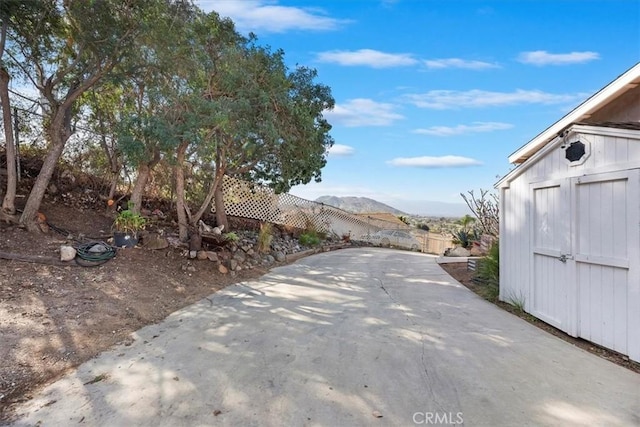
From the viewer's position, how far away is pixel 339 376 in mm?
2688

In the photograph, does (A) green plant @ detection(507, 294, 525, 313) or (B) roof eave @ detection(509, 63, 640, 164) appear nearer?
(B) roof eave @ detection(509, 63, 640, 164)

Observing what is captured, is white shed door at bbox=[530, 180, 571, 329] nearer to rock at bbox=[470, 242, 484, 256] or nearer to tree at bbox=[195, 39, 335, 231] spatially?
tree at bbox=[195, 39, 335, 231]

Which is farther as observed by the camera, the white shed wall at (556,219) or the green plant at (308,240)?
the green plant at (308,240)

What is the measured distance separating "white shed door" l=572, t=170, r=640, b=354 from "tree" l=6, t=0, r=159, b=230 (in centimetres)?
650

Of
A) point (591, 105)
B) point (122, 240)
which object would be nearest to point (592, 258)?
point (591, 105)

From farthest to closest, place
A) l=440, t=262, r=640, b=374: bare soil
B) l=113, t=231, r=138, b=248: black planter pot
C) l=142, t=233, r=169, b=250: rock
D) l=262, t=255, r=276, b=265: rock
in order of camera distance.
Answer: l=262, t=255, r=276, b=265: rock
l=142, t=233, r=169, b=250: rock
l=113, t=231, r=138, b=248: black planter pot
l=440, t=262, r=640, b=374: bare soil

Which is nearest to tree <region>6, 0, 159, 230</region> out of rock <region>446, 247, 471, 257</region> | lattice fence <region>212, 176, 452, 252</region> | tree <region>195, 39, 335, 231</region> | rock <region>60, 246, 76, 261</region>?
rock <region>60, 246, 76, 261</region>

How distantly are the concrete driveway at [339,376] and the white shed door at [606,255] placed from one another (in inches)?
14.9

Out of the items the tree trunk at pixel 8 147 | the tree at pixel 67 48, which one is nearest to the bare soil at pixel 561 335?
the tree at pixel 67 48

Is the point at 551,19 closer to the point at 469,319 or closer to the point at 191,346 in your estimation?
the point at 469,319

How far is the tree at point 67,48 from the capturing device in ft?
16.5

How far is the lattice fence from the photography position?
412 inches

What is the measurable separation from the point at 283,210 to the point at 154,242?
19.9ft

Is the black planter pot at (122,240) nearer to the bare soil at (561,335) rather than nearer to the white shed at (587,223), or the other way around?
the bare soil at (561,335)
